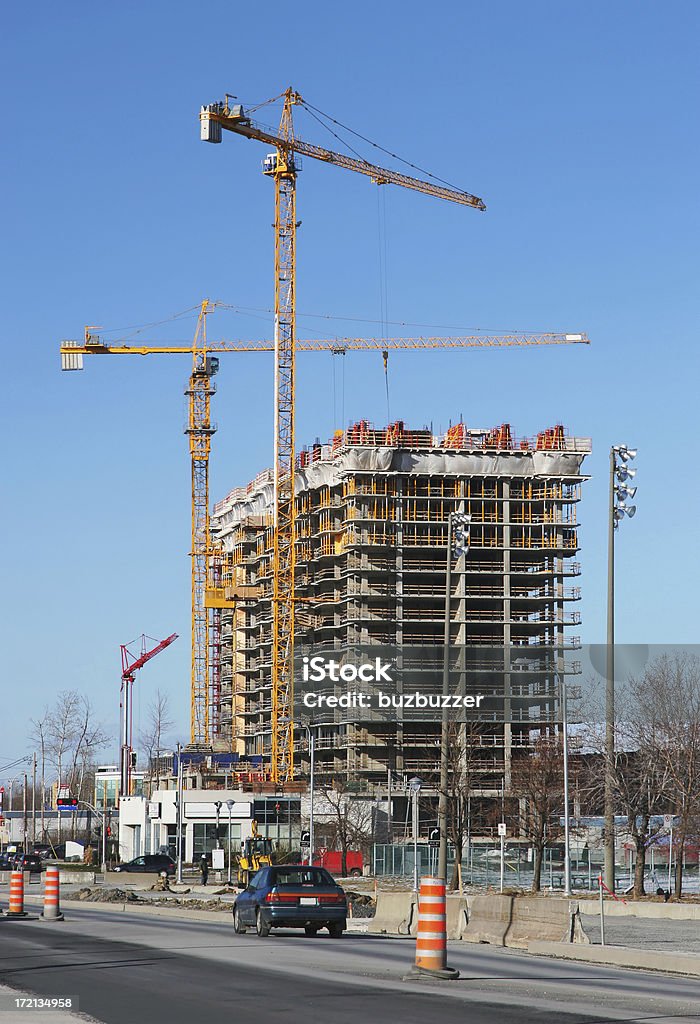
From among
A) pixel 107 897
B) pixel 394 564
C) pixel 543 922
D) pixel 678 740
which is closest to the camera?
pixel 543 922

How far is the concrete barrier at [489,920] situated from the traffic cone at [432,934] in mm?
8743

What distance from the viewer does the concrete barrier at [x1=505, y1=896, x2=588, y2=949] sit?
27359 mm

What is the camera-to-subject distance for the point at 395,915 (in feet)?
112

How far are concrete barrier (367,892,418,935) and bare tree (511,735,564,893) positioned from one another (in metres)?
24.9

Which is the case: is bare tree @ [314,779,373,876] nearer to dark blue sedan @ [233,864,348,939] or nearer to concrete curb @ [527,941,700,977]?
dark blue sedan @ [233,864,348,939]

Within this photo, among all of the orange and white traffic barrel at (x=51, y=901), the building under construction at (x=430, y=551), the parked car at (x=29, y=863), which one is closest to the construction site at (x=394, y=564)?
the building under construction at (x=430, y=551)

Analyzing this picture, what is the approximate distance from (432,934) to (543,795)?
52.2 meters

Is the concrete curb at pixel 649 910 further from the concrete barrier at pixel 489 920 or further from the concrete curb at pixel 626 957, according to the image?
the concrete curb at pixel 626 957

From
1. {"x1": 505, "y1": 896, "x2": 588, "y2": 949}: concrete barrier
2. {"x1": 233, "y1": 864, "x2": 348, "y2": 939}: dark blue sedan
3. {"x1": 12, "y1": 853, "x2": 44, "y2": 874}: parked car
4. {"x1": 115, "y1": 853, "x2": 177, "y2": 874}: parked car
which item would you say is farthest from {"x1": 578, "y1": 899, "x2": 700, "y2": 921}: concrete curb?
{"x1": 12, "y1": 853, "x2": 44, "y2": 874}: parked car

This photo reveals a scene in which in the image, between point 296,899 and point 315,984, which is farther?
point 296,899

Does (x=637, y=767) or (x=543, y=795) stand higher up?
(x=637, y=767)

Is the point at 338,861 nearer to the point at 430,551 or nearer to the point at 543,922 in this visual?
the point at 430,551

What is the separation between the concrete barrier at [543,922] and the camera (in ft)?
89.8

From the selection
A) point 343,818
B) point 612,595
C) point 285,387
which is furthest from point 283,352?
point 612,595
